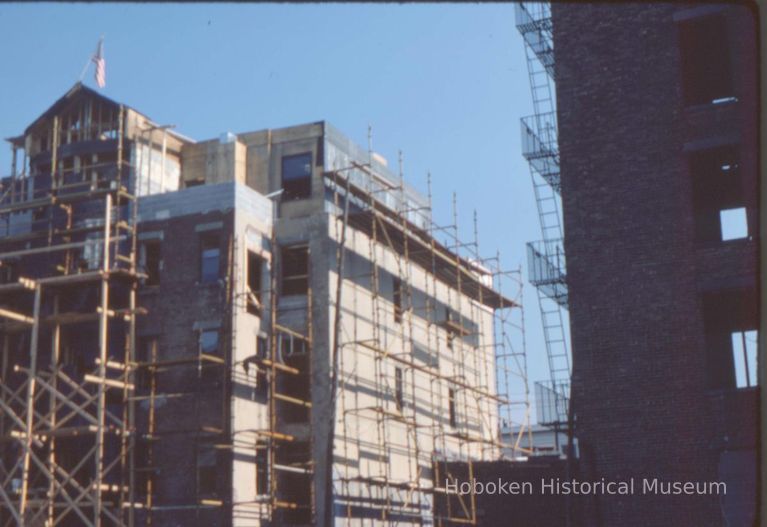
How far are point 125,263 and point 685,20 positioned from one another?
64.6 feet

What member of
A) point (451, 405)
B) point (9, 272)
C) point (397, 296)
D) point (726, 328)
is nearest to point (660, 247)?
point (726, 328)

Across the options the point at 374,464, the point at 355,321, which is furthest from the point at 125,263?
the point at 374,464

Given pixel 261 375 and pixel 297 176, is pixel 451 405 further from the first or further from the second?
pixel 297 176

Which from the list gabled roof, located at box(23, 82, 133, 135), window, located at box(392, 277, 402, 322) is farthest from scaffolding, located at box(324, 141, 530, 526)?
gabled roof, located at box(23, 82, 133, 135)

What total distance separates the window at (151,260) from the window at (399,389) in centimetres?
947

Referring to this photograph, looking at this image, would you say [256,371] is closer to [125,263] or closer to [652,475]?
[125,263]

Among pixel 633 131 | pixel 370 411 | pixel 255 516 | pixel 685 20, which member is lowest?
pixel 255 516

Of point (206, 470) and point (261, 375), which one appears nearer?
point (206, 470)

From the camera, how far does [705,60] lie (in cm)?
2442

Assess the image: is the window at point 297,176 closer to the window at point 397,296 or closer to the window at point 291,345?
the window at point 397,296

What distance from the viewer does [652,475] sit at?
21312mm

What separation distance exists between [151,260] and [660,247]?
18190 millimetres

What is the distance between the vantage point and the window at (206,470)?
100ft

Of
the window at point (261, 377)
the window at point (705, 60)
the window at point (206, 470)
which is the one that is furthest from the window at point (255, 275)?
the window at point (705, 60)
